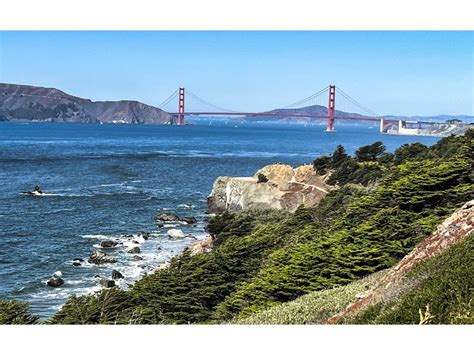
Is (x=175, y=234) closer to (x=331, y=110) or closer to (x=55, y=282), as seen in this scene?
(x=331, y=110)

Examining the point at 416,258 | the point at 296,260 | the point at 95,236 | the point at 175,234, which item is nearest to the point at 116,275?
the point at 95,236

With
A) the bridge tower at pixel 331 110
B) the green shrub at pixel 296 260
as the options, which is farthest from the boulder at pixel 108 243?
the bridge tower at pixel 331 110

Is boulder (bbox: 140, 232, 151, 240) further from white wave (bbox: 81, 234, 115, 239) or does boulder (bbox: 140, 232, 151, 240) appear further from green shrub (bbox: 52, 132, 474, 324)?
green shrub (bbox: 52, 132, 474, 324)

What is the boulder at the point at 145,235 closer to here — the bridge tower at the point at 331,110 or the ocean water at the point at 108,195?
the ocean water at the point at 108,195

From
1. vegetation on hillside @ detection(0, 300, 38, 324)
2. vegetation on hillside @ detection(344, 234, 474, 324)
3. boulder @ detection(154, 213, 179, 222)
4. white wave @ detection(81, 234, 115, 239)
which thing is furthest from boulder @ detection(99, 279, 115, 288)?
vegetation on hillside @ detection(344, 234, 474, 324)
